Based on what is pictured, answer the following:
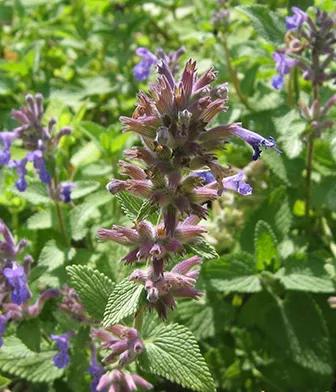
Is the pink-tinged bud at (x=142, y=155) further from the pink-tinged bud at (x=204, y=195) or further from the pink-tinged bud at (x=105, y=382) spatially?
the pink-tinged bud at (x=105, y=382)

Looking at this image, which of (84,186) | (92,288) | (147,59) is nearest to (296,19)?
(147,59)

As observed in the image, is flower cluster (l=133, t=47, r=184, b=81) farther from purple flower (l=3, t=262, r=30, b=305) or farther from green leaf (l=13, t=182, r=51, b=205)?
purple flower (l=3, t=262, r=30, b=305)

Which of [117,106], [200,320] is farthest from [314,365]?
[117,106]

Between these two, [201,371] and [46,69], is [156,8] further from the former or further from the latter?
[201,371]

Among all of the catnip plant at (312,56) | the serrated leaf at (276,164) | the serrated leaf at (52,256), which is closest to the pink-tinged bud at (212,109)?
the catnip plant at (312,56)

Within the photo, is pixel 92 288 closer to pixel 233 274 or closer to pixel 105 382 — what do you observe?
pixel 105 382

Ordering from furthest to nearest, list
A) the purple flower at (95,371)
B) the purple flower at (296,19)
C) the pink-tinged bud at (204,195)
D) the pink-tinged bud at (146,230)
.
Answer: the purple flower at (296,19) < the purple flower at (95,371) < the pink-tinged bud at (146,230) < the pink-tinged bud at (204,195)

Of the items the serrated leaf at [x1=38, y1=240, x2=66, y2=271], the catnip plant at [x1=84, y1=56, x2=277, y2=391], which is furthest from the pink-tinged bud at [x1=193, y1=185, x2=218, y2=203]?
the serrated leaf at [x1=38, y1=240, x2=66, y2=271]
